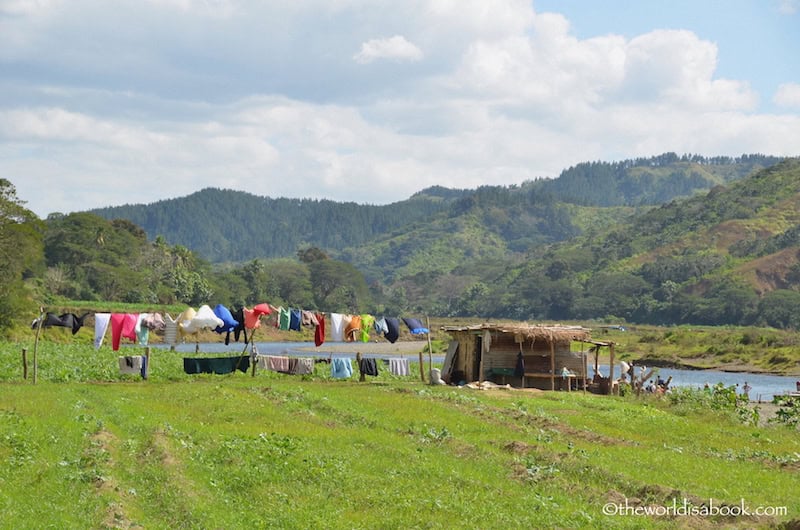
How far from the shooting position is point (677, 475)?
19547 mm

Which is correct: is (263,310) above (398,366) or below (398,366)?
above

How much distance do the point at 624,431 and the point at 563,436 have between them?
10.3 ft

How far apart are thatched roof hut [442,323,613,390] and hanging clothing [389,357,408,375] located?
183 centimetres

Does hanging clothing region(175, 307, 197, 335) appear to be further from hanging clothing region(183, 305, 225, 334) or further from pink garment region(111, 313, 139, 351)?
pink garment region(111, 313, 139, 351)

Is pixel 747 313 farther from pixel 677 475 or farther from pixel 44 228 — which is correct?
pixel 677 475

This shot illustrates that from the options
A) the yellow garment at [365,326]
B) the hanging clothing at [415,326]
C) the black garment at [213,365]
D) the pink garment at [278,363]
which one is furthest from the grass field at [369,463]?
the hanging clothing at [415,326]

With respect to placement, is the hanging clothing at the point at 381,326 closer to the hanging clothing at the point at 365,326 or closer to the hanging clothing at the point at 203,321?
the hanging clothing at the point at 365,326

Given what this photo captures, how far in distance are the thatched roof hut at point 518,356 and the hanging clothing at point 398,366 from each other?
1.83 metres

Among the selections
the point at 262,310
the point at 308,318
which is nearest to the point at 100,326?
the point at 262,310

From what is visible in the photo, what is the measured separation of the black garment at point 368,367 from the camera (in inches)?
1667

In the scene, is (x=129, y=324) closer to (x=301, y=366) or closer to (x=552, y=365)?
(x=301, y=366)

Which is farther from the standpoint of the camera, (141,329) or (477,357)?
(477,357)

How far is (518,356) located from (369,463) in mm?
23035

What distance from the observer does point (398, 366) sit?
44.1 meters
